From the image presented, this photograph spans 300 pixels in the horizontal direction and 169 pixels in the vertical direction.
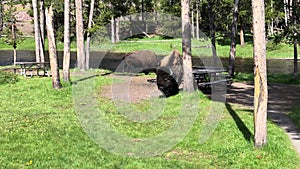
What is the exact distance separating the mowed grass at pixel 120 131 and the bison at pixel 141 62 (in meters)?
8.48

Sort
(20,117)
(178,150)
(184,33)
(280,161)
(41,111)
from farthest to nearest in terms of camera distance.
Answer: (184,33) → (41,111) → (20,117) → (178,150) → (280,161)

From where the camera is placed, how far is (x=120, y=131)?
39.0 feet

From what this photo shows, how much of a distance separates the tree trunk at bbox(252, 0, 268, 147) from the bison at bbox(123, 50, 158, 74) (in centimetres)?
1344

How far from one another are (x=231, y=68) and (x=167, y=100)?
28.1 feet

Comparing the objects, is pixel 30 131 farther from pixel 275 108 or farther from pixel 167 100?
pixel 275 108

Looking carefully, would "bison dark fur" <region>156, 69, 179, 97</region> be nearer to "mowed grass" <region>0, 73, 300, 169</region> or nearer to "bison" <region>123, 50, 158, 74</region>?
"mowed grass" <region>0, 73, 300, 169</region>

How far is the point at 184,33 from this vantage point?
17.2 meters

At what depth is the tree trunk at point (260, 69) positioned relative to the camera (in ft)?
33.4

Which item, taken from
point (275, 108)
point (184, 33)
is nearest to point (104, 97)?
point (184, 33)

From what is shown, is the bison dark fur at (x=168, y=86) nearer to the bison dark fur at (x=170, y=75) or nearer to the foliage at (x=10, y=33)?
the bison dark fur at (x=170, y=75)

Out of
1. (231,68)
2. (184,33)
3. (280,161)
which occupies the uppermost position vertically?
(184,33)

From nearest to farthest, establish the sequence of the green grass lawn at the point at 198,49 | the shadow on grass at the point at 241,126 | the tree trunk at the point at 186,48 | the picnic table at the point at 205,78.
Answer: the shadow on grass at the point at 241,126 < the tree trunk at the point at 186,48 < the picnic table at the point at 205,78 < the green grass lawn at the point at 198,49

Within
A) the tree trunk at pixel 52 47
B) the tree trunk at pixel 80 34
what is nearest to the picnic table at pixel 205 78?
the tree trunk at pixel 52 47

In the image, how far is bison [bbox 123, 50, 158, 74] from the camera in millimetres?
24156
